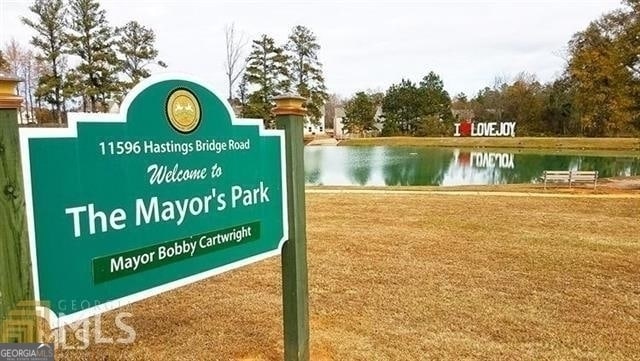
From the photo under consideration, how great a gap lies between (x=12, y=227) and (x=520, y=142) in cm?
4823

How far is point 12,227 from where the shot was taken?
64.7 inches

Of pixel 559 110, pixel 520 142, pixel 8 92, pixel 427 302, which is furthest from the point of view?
pixel 559 110

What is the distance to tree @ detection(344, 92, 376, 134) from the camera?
2403 inches

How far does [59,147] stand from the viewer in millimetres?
1756

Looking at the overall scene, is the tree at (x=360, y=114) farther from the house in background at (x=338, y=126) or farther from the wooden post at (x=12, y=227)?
the wooden post at (x=12, y=227)

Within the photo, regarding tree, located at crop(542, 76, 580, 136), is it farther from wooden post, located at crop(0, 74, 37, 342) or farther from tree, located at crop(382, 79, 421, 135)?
wooden post, located at crop(0, 74, 37, 342)

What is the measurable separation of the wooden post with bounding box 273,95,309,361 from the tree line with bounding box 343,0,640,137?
48.5 ft

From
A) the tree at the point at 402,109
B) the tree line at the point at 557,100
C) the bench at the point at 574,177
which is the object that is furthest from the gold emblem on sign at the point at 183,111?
the tree at the point at 402,109

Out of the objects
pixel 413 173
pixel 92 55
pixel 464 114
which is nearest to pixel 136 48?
pixel 92 55

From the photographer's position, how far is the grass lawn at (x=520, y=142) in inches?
1561

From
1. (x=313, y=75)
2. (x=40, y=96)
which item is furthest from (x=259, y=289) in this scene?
(x=313, y=75)

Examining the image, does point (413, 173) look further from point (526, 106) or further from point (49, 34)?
point (526, 106)

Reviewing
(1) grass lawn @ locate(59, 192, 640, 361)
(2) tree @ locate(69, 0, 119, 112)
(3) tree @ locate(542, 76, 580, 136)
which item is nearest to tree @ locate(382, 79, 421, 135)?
(3) tree @ locate(542, 76, 580, 136)

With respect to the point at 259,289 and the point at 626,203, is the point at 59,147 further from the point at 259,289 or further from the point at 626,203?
the point at 626,203
